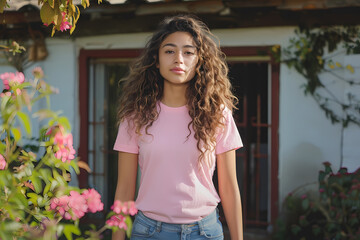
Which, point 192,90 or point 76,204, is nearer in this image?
point 76,204

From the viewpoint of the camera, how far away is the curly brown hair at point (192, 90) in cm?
231

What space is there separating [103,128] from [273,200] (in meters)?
2.14

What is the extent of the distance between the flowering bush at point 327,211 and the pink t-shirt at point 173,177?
2514 mm

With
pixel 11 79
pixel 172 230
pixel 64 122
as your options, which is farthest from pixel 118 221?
pixel 172 230

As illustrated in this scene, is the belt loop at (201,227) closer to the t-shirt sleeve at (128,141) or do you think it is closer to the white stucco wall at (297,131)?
the t-shirt sleeve at (128,141)

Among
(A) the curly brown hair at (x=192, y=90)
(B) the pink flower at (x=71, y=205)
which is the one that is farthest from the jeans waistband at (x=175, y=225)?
(B) the pink flower at (x=71, y=205)

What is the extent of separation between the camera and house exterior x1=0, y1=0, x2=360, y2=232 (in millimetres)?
5047

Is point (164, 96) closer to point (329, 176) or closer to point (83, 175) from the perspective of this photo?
point (329, 176)

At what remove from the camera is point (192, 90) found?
7.99 feet

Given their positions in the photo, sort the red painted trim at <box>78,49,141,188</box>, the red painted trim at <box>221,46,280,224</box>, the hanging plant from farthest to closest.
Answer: the red painted trim at <box>78,49,141,188</box>
the red painted trim at <box>221,46,280,224</box>
the hanging plant

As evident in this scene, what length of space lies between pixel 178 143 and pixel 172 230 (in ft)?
1.23

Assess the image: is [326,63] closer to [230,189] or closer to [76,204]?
[230,189]

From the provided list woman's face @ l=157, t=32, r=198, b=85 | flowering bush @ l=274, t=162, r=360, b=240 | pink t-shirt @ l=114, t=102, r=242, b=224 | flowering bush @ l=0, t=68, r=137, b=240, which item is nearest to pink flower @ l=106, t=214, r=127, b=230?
flowering bush @ l=0, t=68, r=137, b=240

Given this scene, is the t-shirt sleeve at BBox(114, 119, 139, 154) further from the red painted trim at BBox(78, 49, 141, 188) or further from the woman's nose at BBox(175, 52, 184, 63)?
the red painted trim at BBox(78, 49, 141, 188)
